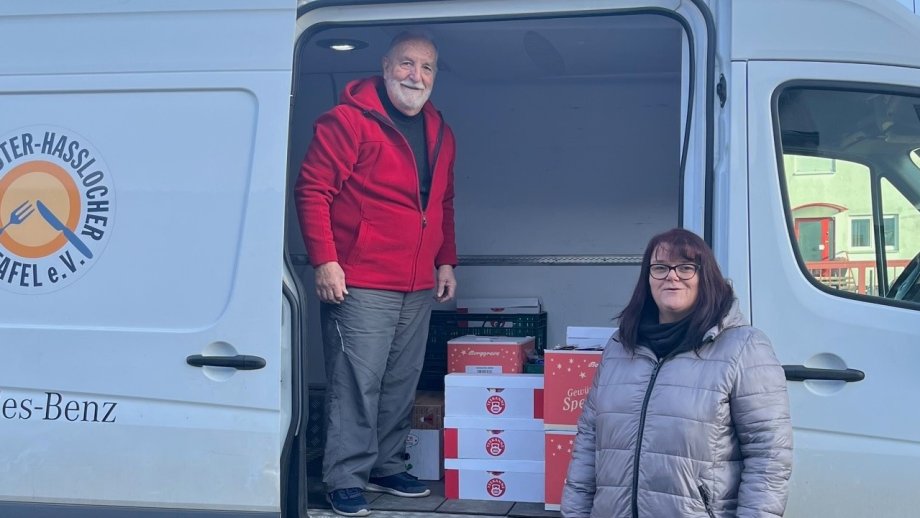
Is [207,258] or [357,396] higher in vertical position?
[207,258]

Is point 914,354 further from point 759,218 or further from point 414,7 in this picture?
point 414,7

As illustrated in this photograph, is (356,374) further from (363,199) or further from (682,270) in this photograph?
(682,270)

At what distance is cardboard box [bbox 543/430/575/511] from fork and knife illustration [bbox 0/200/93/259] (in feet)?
5.61

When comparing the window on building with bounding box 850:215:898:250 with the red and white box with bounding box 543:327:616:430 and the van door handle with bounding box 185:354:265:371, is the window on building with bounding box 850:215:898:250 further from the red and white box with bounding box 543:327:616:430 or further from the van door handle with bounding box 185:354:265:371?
the van door handle with bounding box 185:354:265:371

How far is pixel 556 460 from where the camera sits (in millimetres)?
3727

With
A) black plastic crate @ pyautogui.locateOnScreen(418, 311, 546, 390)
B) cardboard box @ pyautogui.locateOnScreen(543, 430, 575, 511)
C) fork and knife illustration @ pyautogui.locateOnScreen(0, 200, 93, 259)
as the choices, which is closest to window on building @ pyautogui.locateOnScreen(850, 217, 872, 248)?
cardboard box @ pyautogui.locateOnScreen(543, 430, 575, 511)

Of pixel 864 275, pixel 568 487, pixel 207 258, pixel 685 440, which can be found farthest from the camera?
pixel 207 258

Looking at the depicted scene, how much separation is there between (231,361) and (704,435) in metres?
1.48

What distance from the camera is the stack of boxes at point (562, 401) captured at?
12.0 ft

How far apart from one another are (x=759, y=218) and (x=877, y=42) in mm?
639

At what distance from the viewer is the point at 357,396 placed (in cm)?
392

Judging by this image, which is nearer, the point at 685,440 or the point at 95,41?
the point at 685,440

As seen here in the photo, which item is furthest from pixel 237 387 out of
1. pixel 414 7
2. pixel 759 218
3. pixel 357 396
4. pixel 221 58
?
pixel 759 218

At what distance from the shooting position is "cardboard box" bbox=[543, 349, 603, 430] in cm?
366
